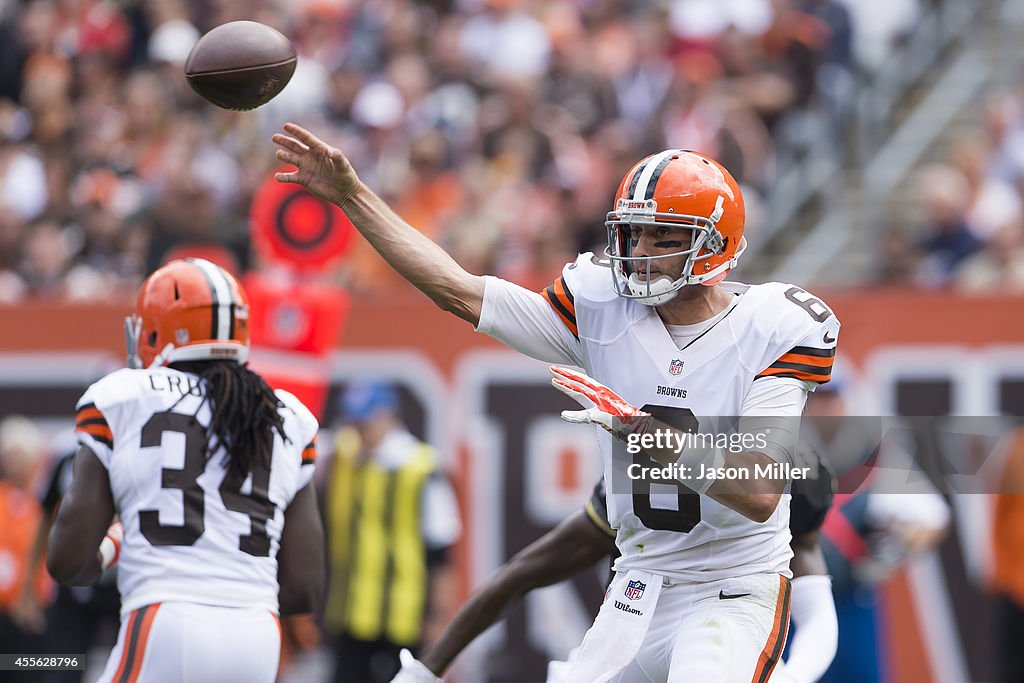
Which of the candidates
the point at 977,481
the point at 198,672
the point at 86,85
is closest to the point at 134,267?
the point at 86,85

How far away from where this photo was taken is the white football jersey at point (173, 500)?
169 inches

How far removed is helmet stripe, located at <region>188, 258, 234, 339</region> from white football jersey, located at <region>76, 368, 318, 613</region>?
0.25 metres

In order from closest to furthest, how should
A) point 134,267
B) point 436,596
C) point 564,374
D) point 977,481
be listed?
point 564,374 → point 977,481 → point 436,596 → point 134,267

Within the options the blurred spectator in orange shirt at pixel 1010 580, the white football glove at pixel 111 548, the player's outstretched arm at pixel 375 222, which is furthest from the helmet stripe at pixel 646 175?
the blurred spectator in orange shirt at pixel 1010 580

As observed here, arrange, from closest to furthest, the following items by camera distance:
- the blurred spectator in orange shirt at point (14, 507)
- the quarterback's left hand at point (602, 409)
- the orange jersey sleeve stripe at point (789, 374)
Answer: the quarterback's left hand at point (602, 409)
the orange jersey sleeve stripe at point (789, 374)
the blurred spectator in orange shirt at point (14, 507)

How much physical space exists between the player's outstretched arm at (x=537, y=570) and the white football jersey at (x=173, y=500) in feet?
2.72

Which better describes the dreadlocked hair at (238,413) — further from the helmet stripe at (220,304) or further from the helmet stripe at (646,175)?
the helmet stripe at (646,175)

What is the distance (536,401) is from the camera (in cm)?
859

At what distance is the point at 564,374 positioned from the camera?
4.02m

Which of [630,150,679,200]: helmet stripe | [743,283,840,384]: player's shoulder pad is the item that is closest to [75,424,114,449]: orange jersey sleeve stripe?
[630,150,679,200]: helmet stripe

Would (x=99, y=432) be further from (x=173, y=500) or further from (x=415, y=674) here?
(x=415, y=674)

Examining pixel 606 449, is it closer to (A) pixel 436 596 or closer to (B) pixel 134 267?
(A) pixel 436 596

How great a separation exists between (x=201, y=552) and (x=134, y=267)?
5.71m

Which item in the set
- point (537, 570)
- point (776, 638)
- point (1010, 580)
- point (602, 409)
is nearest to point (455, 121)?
point (1010, 580)
